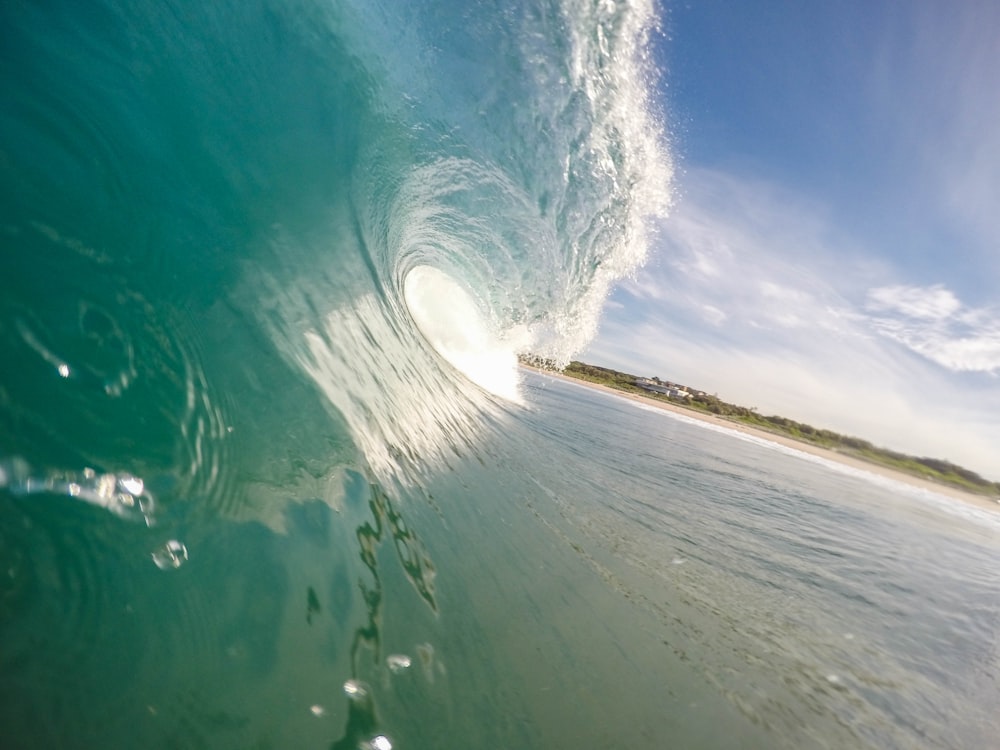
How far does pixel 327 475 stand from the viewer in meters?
3.33

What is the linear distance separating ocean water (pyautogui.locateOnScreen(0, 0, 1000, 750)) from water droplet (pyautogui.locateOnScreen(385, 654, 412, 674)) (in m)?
0.01

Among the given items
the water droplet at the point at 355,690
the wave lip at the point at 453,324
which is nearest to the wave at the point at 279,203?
the wave lip at the point at 453,324

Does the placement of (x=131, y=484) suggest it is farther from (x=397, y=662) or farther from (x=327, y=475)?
(x=397, y=662)

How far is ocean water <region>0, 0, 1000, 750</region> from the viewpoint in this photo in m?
2.02

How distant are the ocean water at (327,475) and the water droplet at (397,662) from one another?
0.01m

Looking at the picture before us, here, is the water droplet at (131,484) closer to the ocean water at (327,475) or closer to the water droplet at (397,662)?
the ocean water at (327,475)

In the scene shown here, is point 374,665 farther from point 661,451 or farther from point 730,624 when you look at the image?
point 661,451

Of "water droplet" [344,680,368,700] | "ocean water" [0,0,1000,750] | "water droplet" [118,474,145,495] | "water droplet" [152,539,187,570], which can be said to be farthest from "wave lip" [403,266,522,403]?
"water droplet" [344,680,368,700]

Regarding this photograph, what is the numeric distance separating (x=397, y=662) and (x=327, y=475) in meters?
1.29

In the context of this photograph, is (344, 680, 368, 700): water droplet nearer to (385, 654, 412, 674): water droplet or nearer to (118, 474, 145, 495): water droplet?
(385, 654, 412, 674): water droplet

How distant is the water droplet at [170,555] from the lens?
215 cm

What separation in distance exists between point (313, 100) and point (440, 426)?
3938 mm

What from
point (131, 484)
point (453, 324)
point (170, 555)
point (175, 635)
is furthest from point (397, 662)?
point (453, 324)

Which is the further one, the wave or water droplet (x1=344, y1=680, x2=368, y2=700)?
the wave
